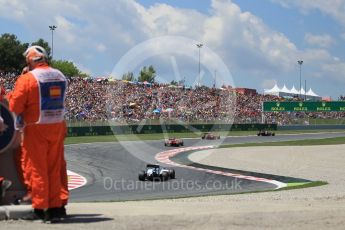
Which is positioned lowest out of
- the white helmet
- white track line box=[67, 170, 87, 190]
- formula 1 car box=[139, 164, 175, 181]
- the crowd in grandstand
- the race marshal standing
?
white track line box=[67, 170, 87, 190]

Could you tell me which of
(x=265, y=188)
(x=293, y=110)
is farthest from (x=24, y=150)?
(x=293, y=110)

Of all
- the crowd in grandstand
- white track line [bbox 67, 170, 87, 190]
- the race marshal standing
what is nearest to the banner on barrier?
the crowd in grandstand

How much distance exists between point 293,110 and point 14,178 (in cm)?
6732

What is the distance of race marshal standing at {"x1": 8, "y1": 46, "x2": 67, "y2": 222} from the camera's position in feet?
19.7

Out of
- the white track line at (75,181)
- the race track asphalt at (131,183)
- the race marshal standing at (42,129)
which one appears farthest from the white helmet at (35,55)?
the white track line at (75,181)

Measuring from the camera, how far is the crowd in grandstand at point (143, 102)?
49594mm

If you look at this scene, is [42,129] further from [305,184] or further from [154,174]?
[154,174]

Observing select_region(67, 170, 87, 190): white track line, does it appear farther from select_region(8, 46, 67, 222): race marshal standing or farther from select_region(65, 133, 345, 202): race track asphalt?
select_region(8, 46, 67, 222): race marshal standing

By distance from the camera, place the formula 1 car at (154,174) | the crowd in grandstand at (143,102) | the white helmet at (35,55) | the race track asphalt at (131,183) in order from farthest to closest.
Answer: the crowd in grandstand at (143,102) → the formula 1 car at (154,174) → the race track asphalt at (131,183) → the white helmet at (35,55)

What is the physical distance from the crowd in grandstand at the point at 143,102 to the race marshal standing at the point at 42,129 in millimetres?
38351

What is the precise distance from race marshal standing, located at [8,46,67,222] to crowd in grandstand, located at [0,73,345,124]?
126ft

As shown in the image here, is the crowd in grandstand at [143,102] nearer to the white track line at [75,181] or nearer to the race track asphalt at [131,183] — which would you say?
the race track asphalt at [131,183]

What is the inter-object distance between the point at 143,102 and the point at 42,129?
160ft

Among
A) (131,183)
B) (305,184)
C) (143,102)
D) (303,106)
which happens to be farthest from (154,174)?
(303,106)
